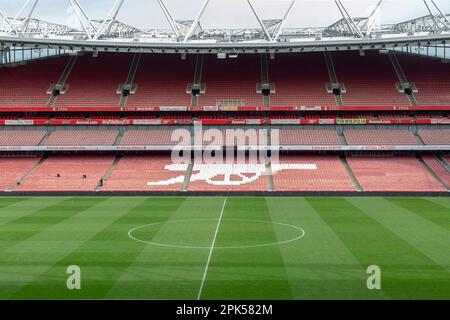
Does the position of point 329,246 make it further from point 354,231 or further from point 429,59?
point 429,59

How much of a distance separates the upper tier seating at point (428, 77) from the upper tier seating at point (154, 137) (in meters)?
25.1

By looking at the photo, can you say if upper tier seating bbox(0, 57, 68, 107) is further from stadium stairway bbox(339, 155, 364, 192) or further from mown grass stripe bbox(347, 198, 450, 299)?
mown grass stripe bbox(347, 198, 450, 299)

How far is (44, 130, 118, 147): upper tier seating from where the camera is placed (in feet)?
179

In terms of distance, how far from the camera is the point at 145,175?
4997 cm

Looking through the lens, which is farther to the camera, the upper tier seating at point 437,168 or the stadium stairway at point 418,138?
the stadium stairway at point 418,138

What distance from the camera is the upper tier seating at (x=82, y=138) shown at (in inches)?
2146

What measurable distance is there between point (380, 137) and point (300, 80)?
37.9 feet

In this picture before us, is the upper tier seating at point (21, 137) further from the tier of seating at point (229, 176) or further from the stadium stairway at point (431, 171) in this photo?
the stadium stairway at point (431, 171)

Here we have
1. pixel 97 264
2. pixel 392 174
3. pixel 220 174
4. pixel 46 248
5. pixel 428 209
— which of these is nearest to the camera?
pixel 97 264

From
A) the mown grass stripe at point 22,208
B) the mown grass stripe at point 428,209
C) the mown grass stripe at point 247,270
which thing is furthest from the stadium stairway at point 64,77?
the mown grass stripe at point 428,209

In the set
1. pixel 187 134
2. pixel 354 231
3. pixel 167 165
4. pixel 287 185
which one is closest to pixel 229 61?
pixel 187 134

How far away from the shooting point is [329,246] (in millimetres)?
24125

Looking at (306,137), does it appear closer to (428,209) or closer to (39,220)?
(428,209)

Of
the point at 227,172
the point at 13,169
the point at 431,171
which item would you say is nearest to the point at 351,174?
the point at 431,171
